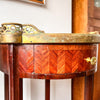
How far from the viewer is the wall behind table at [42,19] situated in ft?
2.82

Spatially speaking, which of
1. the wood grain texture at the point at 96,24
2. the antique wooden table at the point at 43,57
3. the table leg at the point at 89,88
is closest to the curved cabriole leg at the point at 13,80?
the antique wooden table at the point at 43,57

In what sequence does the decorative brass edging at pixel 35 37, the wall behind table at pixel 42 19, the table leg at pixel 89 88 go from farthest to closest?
the wall behind table at pixel 42 19, the table leg at pixel 89 88, the decorative brass edging at pixel 35 37

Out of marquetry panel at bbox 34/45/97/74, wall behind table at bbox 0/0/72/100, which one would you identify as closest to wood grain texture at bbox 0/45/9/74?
marquetry panel at bbox 34/45/97/74

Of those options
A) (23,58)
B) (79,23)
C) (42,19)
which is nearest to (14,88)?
(23,58)

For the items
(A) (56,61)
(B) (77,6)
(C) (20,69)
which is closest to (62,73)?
(A) (56,61)

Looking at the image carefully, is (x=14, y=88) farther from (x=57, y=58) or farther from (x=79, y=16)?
(x=79, y=16)

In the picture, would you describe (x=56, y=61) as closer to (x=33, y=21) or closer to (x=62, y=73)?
(x=62, y=73)

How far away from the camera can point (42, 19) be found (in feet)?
3.36

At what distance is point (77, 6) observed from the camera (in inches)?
49.2

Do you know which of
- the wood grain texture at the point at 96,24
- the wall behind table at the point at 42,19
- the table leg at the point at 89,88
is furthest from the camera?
the wood grain texture at the point at 96,24

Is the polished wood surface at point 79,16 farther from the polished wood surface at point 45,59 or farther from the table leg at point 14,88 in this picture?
the table leg at point 14,88

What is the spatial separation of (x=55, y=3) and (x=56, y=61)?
776 millimetres

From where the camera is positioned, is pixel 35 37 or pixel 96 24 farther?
pixel 96 24

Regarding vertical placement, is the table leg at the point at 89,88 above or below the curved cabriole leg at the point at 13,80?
below
